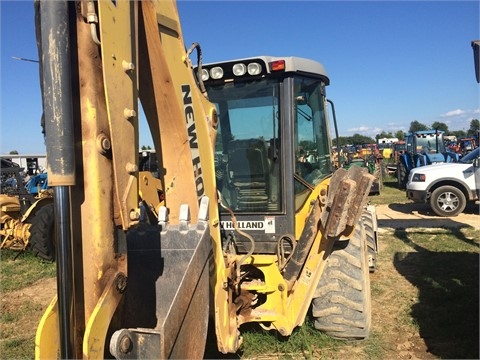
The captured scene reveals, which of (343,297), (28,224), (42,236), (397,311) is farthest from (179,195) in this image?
(28,224)

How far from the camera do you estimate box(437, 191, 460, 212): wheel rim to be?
39.2ft

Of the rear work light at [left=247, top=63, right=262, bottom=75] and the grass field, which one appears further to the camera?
the grass field

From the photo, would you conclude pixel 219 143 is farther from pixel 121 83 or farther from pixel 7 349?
pixel 7 349

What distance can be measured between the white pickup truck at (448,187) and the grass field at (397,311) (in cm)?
351

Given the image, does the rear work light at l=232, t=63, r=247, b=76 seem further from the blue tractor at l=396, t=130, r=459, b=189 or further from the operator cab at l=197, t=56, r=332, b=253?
the blue tractor at l=396, t=130, r=459, b=189

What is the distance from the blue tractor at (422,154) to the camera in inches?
651

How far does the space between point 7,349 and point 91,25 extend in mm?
4133

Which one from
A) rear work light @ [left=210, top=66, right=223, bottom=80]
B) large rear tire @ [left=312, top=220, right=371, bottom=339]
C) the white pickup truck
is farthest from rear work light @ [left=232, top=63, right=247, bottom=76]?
the white pickup truck

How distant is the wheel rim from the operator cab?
9.28m

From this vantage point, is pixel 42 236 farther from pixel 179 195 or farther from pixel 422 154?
pixel 422 154

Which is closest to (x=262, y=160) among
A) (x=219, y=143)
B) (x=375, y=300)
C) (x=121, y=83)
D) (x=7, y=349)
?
(x=219, y=143)

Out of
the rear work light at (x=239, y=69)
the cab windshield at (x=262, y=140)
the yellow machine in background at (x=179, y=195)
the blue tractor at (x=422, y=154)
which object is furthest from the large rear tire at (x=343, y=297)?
the blue tractor at (x=422, y=154)

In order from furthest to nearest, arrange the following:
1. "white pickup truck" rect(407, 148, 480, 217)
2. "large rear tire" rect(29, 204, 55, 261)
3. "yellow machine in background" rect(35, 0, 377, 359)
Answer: "white pickup truck" rect(407, 148, 480, 217)
"large rear tire" rect(29, 204, 55, 261)
"yellow machine in background" rect(35, 0, 377, 359)

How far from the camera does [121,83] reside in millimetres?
1956
